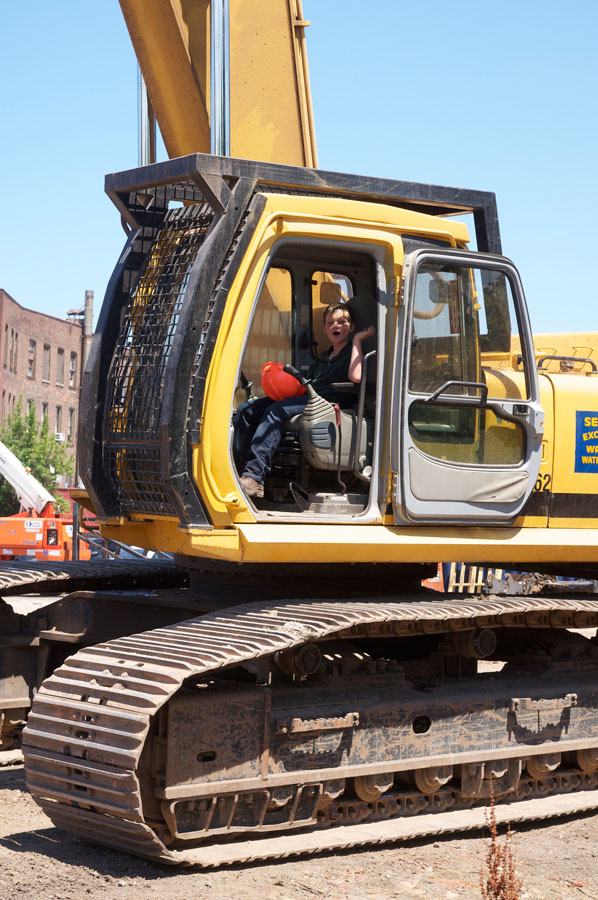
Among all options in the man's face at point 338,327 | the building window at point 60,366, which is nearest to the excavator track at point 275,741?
the man's face at point 338,327

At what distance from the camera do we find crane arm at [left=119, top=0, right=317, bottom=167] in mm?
8281

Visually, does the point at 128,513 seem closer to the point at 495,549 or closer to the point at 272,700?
the point at 272,700

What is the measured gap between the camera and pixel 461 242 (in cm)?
723

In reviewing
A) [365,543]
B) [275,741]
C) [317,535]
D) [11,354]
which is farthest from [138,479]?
[11,354]

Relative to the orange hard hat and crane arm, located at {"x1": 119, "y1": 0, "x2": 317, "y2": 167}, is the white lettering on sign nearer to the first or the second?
crane arm, located at {"x1": 119, "y1": 0, "x2": 317, "y2": 167}

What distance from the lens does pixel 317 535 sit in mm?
6500

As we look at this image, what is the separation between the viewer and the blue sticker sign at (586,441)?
7.68m

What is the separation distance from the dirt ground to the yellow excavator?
129 millimetres

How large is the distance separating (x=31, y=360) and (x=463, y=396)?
5234 centimetres

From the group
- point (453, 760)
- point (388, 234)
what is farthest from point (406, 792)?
point (388, 234)

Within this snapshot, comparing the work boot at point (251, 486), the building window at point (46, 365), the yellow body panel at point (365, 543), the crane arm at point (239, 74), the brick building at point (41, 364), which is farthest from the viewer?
the building window at point (46, 365)

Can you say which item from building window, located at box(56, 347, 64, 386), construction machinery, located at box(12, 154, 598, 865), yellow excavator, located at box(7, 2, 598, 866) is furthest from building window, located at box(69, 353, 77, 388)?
construction machinery, located at box(12, 154, 598, 865)

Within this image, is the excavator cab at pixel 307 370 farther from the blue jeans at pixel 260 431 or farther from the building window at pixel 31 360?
the building window at pixel 31 360

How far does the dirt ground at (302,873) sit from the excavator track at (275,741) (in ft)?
0.33
